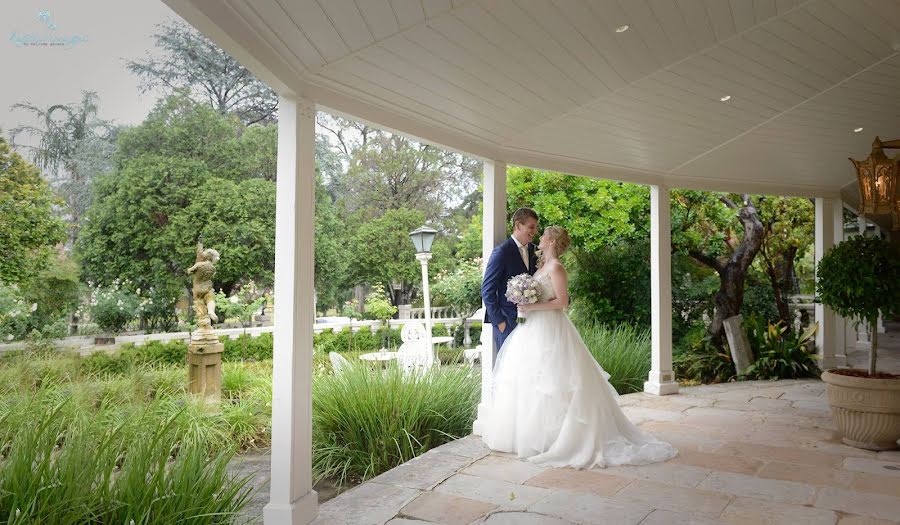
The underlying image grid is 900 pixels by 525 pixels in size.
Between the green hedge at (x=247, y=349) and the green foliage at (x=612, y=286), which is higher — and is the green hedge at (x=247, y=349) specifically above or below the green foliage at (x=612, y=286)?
below

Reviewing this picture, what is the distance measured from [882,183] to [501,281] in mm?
2875

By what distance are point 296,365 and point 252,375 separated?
15.1ft

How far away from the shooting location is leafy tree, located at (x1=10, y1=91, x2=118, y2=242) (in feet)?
61.0

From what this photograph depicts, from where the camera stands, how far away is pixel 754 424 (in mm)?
5508

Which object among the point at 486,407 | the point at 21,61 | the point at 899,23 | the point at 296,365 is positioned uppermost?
the point at 21,61

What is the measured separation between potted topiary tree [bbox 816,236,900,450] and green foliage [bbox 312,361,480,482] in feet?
9.95

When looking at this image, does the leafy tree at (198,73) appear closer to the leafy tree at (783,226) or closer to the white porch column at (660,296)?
the leafy tree at (783,226)

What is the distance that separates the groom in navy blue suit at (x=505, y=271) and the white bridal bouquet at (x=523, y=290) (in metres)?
0.15

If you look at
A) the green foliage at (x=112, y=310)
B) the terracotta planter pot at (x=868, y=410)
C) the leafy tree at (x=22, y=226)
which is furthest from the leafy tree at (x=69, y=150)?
the terracotta planter pot at (x=868, y=410)

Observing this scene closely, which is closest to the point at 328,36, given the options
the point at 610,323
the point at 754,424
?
the point at 754,424

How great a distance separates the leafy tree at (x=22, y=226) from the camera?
41.9 feet

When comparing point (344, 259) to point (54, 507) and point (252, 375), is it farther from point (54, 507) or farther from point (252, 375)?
point (54, 507)

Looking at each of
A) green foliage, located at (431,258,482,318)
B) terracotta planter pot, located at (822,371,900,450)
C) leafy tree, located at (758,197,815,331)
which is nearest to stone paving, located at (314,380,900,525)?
terracotta planter pot, located at (822,371,900,450)

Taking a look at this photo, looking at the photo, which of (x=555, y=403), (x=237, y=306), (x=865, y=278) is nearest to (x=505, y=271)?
(x=555, y=403)
